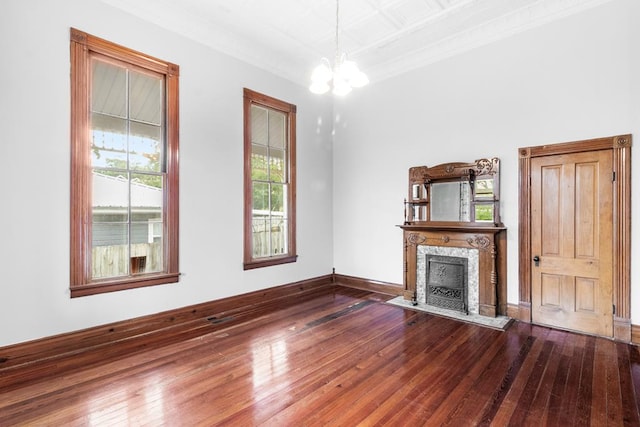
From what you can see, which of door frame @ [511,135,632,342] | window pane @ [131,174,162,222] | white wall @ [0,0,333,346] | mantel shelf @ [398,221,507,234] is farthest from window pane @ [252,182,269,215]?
door frame @ [511,135,632,342]

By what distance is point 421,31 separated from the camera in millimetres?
4336

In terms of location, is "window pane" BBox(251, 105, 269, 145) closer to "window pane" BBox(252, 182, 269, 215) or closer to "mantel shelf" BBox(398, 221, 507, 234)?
"window pane" BBox(252, 182, 269, 215)

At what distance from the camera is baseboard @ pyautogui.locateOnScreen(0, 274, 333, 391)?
2805mm

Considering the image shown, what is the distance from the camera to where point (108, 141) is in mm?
3461

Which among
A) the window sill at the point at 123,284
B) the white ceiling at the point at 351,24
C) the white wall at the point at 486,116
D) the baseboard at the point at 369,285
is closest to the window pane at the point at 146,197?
the window sill at the point at 123,284

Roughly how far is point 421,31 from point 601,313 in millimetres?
4027

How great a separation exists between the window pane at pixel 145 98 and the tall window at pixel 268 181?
1.14 m

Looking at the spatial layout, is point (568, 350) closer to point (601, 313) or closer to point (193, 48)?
point (601, 313)

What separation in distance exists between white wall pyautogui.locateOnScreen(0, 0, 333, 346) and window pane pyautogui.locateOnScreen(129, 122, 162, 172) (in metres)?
0.28

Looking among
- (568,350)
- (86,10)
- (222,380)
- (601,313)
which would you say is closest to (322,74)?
(86,10)

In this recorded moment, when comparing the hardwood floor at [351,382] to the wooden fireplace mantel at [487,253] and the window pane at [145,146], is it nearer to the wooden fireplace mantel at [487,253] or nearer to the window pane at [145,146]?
the wooden fireplace mantel at [487,253]

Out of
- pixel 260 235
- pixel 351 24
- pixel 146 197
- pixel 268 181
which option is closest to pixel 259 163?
pixel 268 181

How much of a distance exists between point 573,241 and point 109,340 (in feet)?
17.1

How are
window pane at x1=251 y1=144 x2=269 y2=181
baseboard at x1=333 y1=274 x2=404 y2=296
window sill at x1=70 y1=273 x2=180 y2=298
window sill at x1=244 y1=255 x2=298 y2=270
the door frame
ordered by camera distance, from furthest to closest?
baseboard at x1=333 y1=274 x2=404 y2=296
window pane at x1=251 y1=144 x2=269 y2=181
window sill at x1=244 y1=255 x2=298 y2=270
the door frame
window sill at x1=70 y1=273 x2=180 y2=298
